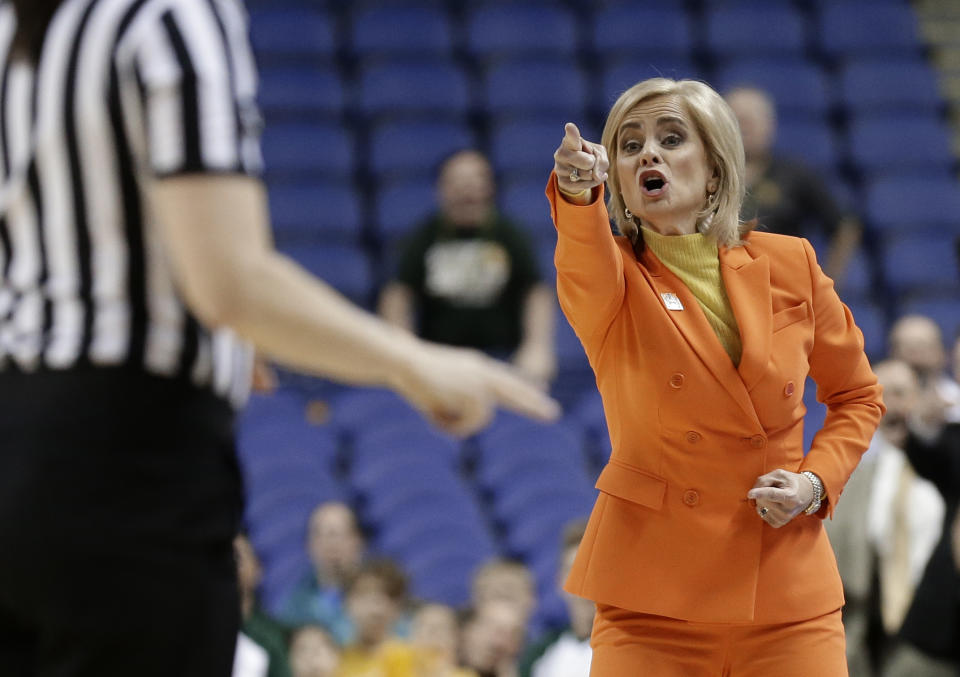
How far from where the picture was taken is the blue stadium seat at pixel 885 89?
1019cm

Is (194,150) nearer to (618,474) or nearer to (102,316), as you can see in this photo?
(102,316)

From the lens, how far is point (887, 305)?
9.08 meters

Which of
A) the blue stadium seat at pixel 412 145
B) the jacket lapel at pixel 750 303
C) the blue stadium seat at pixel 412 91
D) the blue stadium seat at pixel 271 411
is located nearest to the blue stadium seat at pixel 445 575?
the blue stadium seat at pixel 271 411

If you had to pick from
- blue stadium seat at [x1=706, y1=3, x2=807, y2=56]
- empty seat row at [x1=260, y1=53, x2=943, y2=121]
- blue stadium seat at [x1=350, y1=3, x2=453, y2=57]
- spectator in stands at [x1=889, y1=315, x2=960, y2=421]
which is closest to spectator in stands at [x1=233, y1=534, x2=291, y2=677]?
spectator in stands at [x1=889, y1=315, x2=960, y2=421]

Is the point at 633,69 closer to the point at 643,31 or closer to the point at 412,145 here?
the point at 643,31

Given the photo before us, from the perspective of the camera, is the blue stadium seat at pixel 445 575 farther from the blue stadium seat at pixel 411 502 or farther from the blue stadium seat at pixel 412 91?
the blue stadium seat at pixel 412 91

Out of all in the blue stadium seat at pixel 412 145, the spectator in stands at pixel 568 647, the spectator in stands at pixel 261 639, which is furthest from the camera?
the blue stadium seat at pixel 412 145

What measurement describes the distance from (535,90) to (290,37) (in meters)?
1.80

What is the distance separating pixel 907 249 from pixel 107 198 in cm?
798

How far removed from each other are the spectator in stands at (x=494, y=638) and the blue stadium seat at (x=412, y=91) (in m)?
4.71

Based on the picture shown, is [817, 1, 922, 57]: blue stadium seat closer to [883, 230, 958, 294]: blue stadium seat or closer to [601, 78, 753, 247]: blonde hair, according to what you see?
[883, 230, 958, 294]: blue stadium seat

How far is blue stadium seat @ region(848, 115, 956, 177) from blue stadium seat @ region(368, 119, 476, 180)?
2725mm

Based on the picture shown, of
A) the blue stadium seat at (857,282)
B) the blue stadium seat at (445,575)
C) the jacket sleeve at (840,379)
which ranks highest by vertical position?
the jacket sleeve at (840,379)

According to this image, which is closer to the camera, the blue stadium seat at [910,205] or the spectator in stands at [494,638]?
the spectator in stands at [494,638]
